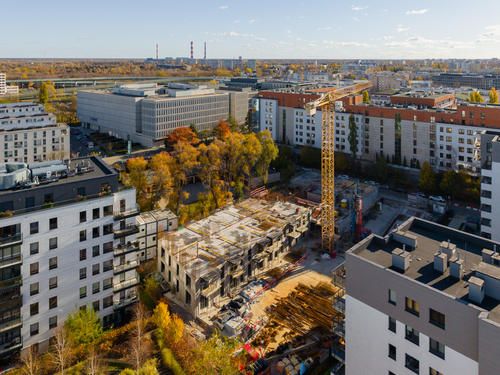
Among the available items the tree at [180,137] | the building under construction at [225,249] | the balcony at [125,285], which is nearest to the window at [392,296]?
the building under construction at [225,249]

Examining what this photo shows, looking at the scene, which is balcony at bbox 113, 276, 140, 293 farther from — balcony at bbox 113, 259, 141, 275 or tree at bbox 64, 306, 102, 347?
tree at bbox 64, 306, 102, 347

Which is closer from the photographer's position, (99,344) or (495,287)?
(495,287)

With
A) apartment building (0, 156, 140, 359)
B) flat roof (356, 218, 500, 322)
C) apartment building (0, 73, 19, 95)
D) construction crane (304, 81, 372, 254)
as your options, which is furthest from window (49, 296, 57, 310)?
apartment building (0, 73, 19, 95)

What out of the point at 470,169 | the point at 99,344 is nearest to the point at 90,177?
the point at 99,344

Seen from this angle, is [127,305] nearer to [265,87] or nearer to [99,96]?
[99,96]

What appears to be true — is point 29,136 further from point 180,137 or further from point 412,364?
point 412,364

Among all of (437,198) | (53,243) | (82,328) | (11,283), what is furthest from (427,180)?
(11,283)
